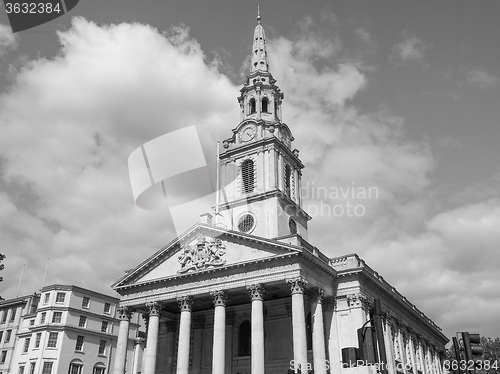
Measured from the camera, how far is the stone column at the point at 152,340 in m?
35.9

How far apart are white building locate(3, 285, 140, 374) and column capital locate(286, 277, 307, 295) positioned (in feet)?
116

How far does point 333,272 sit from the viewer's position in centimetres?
3722

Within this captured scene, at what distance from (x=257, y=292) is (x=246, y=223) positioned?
490 inches

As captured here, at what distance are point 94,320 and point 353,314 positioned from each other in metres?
37.8

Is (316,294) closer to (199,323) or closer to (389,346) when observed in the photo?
(389,346)

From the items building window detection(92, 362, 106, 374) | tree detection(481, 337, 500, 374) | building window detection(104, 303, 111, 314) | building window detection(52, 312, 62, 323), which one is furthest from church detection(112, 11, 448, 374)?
tree detection(481, 337, 500, 374)

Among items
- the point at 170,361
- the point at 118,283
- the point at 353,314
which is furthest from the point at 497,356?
the point at 118,283

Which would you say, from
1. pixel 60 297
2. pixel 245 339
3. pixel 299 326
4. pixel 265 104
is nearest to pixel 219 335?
pixel 299 326

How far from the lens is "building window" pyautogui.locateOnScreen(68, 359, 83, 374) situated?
2174 inches

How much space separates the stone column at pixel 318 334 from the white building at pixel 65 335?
1377 inches

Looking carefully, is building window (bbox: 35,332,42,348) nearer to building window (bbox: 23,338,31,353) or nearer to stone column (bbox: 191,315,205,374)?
building window (bbox: 23,338,31,353)

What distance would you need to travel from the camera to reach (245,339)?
40719mm


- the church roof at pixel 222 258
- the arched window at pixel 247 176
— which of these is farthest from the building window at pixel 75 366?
the arched window at pixel 247 176

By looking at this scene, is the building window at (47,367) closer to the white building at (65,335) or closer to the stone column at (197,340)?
the white building at (65,335)
